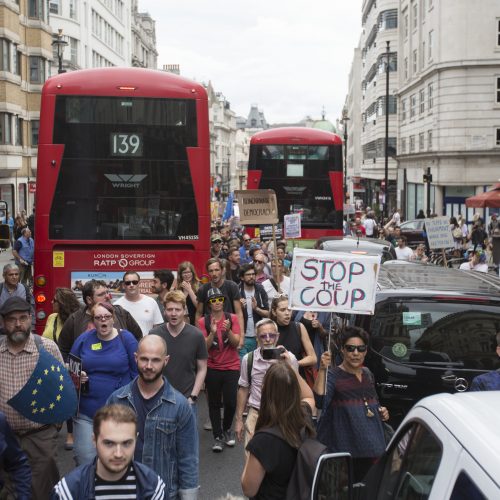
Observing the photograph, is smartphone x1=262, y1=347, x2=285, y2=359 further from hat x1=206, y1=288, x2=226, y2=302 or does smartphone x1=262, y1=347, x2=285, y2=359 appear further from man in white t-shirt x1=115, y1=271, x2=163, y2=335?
man in white t-shirt x1=115, y1=271, x2=163, y2=335

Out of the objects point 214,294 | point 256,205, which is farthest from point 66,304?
point 256,205

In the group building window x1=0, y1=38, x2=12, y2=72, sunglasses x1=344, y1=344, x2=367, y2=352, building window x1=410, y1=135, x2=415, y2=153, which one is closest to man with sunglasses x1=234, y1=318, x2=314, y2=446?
sunglasses x1=344, y1=344, x2=367, y2=352

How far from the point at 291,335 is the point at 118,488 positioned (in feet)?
13.9

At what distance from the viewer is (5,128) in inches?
1759

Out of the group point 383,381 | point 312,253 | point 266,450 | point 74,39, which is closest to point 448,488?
point 266,450

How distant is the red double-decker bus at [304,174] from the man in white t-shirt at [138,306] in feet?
44.5

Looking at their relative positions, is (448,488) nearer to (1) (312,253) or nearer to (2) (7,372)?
(2) (7,372)

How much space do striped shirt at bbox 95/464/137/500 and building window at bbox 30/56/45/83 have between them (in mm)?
49465

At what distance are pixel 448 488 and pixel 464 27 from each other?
4472cm

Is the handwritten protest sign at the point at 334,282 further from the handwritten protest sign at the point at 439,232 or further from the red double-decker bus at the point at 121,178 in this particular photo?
the handwritten protest sign at the point at 439,232

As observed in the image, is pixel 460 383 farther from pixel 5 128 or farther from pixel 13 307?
pixel 5 128

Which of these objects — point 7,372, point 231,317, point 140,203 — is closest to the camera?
point 7,372

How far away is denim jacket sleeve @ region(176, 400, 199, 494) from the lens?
4.98 meters

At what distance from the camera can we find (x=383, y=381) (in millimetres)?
6828
